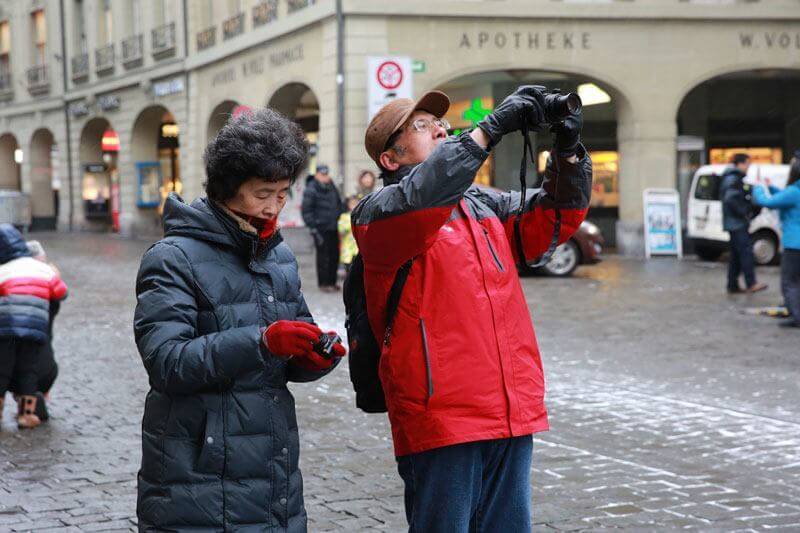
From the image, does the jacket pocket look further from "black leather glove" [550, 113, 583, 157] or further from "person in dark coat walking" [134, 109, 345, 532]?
"person in dark coat walking" [134, 109, 345, 532]

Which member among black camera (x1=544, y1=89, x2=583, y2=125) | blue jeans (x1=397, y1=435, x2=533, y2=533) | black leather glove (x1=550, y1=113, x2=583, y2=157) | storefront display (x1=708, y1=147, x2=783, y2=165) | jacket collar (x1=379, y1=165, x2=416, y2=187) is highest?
storefront display (x1=708, y1=147, x2=783, y2=165)

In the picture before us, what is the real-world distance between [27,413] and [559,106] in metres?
5.49

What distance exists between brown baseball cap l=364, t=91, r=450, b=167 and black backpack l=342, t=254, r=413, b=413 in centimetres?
35

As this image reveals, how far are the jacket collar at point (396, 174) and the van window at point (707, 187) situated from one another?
18.2 metres

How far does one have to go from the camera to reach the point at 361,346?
11.6ft

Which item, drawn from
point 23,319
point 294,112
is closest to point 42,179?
point 294,112

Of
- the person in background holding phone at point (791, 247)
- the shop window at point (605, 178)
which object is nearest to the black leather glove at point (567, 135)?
the person in background holding phone at point (791, 247)

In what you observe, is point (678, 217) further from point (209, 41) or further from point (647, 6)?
point (209, 41)

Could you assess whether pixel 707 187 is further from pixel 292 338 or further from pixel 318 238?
pixel 292 338

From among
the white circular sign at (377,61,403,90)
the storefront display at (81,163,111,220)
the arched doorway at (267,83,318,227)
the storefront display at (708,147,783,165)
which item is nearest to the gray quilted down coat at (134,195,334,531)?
the white circular sign at (377,61,403,90)

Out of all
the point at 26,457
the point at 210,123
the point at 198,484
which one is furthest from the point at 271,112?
the point at 210,123

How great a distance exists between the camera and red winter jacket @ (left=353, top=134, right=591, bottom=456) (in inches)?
125

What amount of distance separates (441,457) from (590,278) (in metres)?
14.9

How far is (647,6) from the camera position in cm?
2339
